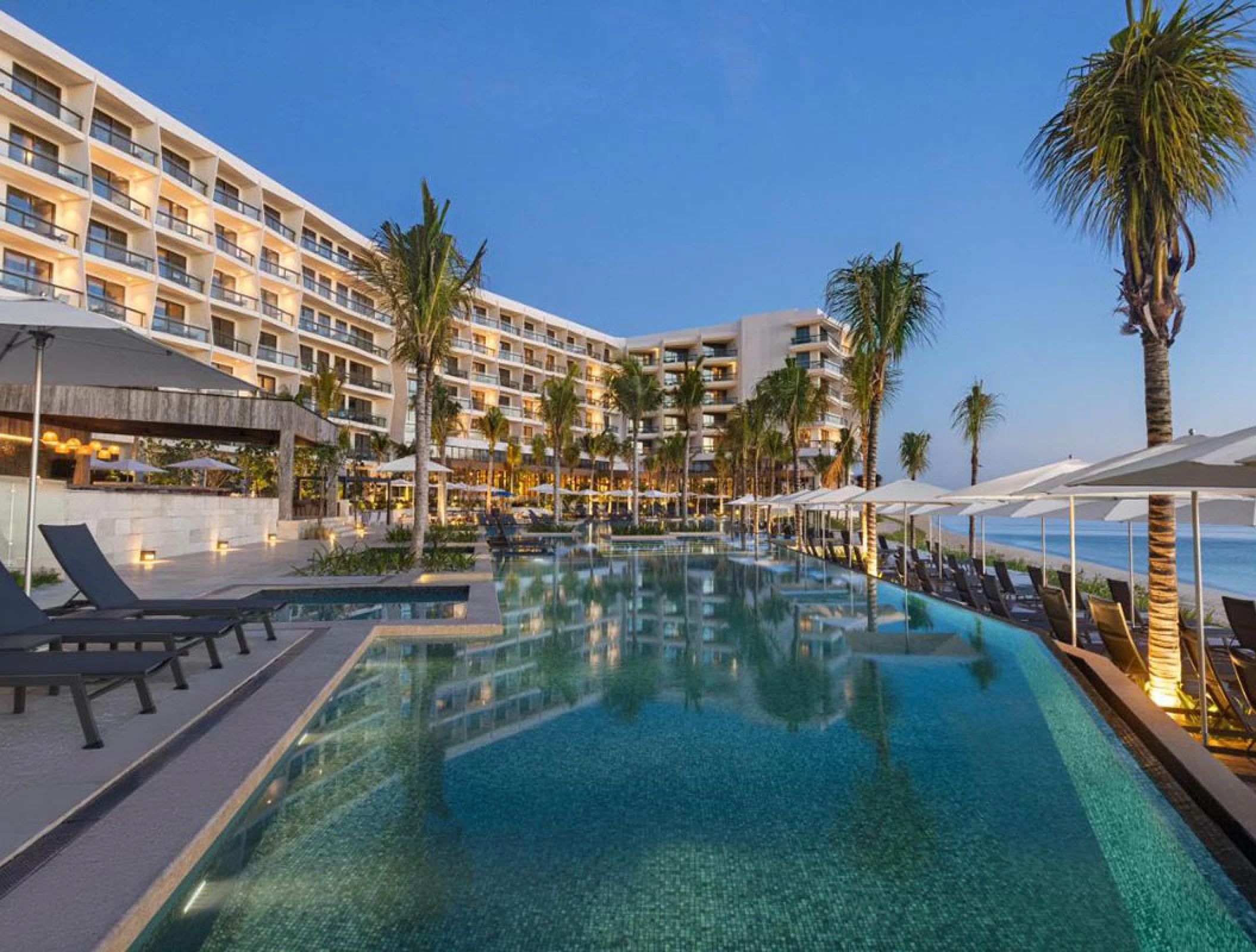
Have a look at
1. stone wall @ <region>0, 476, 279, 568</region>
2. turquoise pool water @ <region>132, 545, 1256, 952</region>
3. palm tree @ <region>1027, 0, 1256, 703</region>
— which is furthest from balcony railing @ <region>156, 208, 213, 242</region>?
palm tree @ <region>1027, 0, 1256, 703</region>

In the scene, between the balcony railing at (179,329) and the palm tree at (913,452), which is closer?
the balcony railing at (179,329)

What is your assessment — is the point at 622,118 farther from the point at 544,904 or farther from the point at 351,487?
the point at 544,904

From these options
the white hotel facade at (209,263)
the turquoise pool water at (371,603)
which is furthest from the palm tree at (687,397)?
the turquoise pool water at (371,603)

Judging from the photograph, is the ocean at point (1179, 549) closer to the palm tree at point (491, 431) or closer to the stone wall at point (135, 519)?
the stone wall at point (135, 519)

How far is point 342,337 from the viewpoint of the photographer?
145 ft

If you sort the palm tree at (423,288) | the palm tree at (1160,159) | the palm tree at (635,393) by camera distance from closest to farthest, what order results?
the palm tree at (1160,159)
the palm tree at (423,288)
the palm tree at (635,393)

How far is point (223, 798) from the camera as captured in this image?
337 cm

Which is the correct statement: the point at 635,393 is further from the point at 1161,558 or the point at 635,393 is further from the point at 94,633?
the point at 94,633

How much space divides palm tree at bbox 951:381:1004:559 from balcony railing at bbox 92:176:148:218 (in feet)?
116

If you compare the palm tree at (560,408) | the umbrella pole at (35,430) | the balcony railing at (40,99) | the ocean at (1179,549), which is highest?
the balcony railing at (40,99)

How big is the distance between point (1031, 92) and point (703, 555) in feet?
296

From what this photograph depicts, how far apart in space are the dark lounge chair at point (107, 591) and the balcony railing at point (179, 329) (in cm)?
3045

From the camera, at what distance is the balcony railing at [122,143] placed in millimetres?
29922

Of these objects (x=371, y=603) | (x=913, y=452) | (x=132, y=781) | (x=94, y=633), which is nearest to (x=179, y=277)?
(x=371, y=603)
